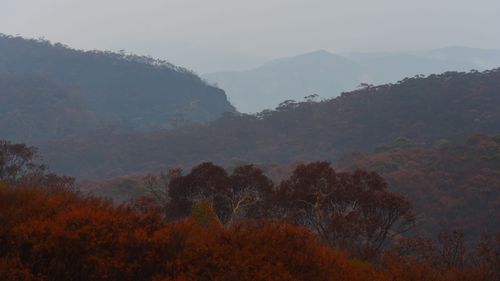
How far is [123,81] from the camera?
11425cm

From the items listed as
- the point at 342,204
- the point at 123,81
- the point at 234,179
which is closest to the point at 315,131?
the point at 234,179

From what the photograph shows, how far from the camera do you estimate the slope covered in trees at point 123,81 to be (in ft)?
354

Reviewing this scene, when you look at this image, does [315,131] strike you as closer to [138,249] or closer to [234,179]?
[234,179]

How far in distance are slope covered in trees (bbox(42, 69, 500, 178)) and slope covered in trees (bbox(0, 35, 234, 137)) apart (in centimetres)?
3478

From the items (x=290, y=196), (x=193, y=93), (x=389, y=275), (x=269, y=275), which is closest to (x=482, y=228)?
(x=290, y=196)

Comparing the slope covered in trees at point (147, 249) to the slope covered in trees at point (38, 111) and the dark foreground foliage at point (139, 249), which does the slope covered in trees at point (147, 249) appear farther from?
the slope covered in trees at point (38, 111)

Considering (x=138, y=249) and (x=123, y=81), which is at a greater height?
(x=123, y=81)

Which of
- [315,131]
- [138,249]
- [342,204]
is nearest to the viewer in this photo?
[138,249]

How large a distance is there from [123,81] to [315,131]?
6312 centimetres

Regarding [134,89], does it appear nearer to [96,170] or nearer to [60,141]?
[60,141]

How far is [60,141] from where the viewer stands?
225ft

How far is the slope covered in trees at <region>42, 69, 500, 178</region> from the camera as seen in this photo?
189ft

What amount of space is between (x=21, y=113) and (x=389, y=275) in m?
82.6

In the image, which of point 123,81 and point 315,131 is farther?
point 123,81
